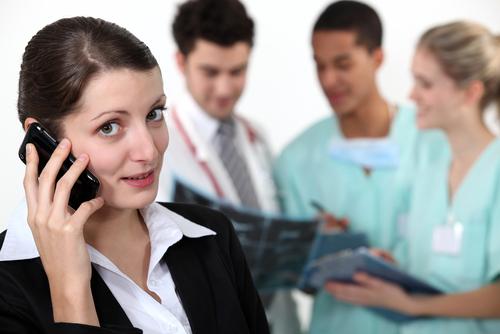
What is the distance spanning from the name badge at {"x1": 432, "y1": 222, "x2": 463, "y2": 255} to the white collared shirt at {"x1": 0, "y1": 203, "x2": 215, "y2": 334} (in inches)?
66.8

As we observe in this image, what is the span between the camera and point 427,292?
272cm

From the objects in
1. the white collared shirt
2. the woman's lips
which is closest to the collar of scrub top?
the white collared shirt

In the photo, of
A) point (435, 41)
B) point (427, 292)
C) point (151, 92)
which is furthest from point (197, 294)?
point (435, 41)

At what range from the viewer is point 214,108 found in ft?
8.85

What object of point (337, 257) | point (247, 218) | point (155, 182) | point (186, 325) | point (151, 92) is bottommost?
point (337, 257)

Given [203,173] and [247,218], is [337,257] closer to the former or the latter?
[247,218]

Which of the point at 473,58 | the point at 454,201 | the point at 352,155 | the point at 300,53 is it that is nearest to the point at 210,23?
the point at 300,53

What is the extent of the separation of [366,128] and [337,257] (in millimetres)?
623

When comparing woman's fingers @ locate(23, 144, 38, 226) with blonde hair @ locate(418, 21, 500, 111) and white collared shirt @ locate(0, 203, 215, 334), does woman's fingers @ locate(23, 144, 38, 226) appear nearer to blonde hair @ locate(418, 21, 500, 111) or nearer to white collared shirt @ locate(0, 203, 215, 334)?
white collared shirt @ locate(0, 203, 215, 334)

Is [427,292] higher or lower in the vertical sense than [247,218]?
lower

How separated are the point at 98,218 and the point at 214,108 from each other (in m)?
1.47

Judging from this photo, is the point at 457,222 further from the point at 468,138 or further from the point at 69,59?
the point at 69,59

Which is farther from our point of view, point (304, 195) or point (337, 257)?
point (304, 195)

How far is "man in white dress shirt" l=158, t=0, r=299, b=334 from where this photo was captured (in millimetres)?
2605
